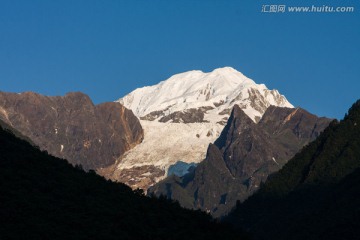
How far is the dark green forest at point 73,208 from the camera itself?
85.8m

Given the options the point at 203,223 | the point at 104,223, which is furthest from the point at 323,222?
the point at 104,223

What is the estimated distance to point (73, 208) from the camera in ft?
306

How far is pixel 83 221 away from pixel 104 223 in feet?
8.33

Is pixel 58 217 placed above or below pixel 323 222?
below

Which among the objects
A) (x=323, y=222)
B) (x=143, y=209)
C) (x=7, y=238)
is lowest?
(x=7, y=238)

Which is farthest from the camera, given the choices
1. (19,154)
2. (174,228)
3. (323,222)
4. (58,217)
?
(323,222)

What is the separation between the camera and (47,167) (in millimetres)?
105688

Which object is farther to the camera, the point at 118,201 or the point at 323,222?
the point at 323,222

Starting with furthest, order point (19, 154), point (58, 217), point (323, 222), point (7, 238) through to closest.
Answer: point (323, 222) → point (19, 154) → point (58, 217) → point (7, 238)

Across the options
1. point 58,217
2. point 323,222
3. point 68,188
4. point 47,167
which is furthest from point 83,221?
point 323,222

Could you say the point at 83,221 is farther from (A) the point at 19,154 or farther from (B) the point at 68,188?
(A) the point at 19,154

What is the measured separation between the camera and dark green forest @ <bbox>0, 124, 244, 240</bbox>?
85.8 metres

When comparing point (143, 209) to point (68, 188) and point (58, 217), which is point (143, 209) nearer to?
point (68, 188)

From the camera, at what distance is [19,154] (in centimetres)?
10544
